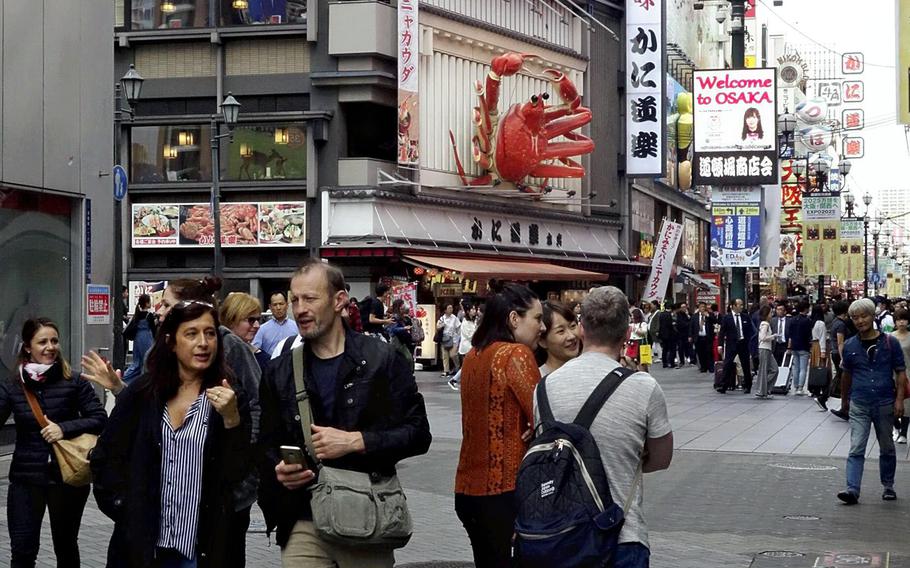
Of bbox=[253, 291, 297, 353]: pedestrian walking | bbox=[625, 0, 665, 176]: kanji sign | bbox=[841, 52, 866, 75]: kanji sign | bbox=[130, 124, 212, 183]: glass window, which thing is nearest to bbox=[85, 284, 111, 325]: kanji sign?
bbox=[253, 291, 297, 353]: pedestrian walking

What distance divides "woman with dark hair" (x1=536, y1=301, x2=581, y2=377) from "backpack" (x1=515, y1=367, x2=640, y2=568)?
2586 millimetres

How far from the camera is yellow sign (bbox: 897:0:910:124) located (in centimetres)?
1238

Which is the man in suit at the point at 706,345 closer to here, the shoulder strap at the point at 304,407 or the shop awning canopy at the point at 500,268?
the shop awning canopy at the point at 500,268

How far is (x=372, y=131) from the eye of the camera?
39.0m

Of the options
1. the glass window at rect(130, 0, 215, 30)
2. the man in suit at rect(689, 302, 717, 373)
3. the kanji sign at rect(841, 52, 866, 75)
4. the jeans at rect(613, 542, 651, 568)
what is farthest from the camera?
the kanji sign at rect(841, 52, 866, 75)

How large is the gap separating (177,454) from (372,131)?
33.3 metres

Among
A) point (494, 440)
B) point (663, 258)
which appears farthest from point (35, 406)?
point (663, 258)

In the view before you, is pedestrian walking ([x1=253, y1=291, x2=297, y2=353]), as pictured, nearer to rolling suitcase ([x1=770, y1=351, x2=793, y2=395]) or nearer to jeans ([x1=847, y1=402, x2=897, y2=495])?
jeans ([x1=847, y1=402, x2=897, y2=495])

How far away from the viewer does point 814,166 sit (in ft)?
268

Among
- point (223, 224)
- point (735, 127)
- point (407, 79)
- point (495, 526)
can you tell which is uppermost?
point (407, 79)

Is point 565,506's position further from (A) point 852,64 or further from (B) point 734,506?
(A) point 852,64

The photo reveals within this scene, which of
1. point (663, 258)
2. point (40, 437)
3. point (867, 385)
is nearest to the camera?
point (40, 437)

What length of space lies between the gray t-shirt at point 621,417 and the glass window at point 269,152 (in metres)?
32.5

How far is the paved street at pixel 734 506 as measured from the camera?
11.0 meters
